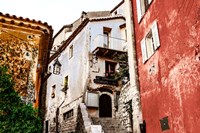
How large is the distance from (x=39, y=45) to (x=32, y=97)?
6.41 ft

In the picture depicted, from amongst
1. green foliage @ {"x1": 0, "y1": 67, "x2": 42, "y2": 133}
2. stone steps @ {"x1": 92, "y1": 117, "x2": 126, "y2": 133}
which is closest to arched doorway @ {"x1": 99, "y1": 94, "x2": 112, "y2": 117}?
stone steps @ {"x1": 92, "y1": 117, "x2": 126, "y2": 133}

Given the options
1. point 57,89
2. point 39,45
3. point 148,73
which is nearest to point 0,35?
point 39,45

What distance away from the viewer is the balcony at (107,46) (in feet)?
62.2

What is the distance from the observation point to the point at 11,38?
330 inches

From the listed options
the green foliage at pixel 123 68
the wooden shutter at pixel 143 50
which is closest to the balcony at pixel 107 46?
the green foliage at pixel 123 68

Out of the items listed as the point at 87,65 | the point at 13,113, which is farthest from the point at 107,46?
the point at 13,113

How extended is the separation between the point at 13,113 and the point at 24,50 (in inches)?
94.2

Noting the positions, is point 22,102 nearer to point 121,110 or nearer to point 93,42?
point 121,110

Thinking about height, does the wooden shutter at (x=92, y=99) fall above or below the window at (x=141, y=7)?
below

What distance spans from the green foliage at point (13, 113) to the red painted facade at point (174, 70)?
4.13 metres

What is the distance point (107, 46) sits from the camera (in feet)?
66.1

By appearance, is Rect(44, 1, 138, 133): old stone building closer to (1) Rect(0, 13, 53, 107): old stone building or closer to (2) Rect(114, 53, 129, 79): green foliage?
(2) Rect(114, 53, 129, 79): green foliage

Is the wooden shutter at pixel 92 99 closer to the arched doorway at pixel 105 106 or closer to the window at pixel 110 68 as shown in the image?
the arched doorway at pixel 105 106

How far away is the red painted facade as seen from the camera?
6743mm
